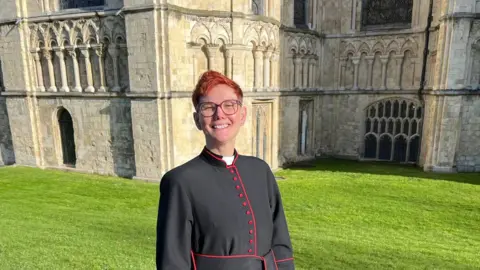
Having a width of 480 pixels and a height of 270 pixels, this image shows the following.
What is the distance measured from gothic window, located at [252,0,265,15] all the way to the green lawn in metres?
6.60

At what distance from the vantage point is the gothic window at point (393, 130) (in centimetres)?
1511

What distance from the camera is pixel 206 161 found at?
2361 mm

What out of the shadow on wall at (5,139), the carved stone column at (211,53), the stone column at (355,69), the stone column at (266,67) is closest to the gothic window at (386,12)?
the stone column at (355,69)

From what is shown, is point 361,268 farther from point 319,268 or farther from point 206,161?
point 206,161

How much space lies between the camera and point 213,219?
2.18m

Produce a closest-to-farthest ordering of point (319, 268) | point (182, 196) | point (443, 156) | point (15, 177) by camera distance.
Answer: point (182, 196), point (319, 268), point (15, 177), point (443, 156)

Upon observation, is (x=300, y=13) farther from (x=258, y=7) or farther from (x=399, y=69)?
(x=399, y=69)

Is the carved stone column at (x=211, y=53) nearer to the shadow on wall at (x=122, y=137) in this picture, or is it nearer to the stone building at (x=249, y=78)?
the stone building at (x=249, y=78)

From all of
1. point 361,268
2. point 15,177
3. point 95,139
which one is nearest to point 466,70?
point 361,268

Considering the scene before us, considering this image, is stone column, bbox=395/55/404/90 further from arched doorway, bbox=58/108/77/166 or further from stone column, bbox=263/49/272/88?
arched doorway, bbox=58/108/77/166

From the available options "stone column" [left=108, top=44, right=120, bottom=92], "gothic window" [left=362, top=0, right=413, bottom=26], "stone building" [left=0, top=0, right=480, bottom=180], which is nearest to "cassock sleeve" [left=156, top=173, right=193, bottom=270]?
"stone building" [left=0, top=0, right=480, bottom=180]

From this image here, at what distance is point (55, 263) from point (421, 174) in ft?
41.0

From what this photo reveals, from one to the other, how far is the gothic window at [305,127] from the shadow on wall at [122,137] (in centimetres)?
825

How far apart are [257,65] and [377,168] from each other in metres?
7.04
